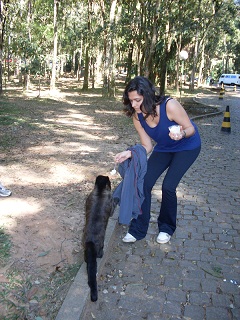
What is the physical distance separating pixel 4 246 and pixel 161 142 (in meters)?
2.14

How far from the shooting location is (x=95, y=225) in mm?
3742

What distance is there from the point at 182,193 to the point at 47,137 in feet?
18.2

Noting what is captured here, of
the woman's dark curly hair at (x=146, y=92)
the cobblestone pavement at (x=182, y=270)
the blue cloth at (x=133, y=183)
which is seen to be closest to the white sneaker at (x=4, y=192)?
the cobblestone pavement at (x=182, y=270)

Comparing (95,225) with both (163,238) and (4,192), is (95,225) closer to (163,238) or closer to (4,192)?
(163,238)

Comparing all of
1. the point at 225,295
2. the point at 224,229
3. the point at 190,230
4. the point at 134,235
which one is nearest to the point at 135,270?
the point at 134,235

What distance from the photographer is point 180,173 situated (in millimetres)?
4027

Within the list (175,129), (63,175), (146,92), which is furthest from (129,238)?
(63,175)

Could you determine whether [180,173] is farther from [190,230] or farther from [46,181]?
[46,181]

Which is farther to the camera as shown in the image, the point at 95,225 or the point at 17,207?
the point at 17,207

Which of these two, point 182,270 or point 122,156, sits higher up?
point 122,156

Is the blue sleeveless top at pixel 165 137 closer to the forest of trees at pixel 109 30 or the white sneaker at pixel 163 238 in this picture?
the white sneaker at pixel 163 238

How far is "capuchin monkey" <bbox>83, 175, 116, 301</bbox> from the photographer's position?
3.22 m

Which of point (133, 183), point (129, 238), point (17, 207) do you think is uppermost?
point (133, 183)

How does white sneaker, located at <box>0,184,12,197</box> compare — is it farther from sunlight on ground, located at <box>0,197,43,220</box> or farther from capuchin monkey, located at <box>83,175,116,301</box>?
capuchin monkey, located at <box>83,175,116,301</box>
